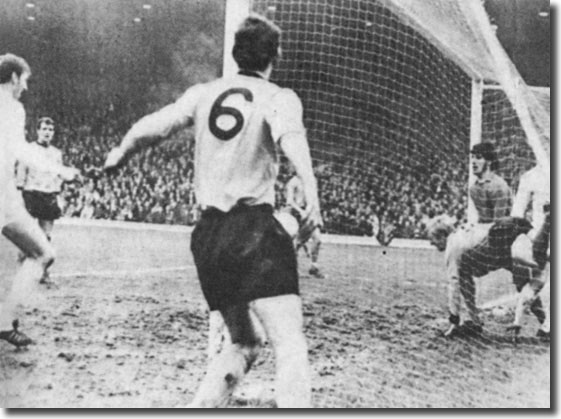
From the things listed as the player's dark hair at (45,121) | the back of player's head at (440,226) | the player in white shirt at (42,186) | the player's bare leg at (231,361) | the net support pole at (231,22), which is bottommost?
the player's bare leg at (231,361)

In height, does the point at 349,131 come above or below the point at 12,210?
above

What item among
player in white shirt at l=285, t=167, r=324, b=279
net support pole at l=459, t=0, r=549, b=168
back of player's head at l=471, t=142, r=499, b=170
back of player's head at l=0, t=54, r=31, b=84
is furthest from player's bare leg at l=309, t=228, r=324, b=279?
back of player's head at l=0, t=54, r=31, b=84

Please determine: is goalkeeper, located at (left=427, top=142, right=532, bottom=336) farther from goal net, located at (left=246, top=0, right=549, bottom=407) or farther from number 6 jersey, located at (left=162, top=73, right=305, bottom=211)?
number 6 jersey, located at (left=162, top=73, right=305, bottom=211)

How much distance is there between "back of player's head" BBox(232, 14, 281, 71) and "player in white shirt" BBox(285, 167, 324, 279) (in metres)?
0.45

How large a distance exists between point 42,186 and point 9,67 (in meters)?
0.55

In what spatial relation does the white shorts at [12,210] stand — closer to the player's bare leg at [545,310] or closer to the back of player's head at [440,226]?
the back of player's head at [440,226]

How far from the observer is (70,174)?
122 inches

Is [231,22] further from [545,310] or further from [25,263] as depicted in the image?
[545,310]

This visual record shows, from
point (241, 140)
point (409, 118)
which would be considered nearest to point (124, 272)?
point (241, 140)

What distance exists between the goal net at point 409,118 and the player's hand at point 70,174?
3.26 ft

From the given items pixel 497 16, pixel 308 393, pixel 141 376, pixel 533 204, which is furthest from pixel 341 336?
pixel 497 16

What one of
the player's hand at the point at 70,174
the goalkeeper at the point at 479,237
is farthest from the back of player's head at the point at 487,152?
the player's hand at the point at 70,174

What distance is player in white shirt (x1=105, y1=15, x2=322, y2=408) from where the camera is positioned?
92.1 inches

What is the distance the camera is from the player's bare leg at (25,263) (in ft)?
9.89
